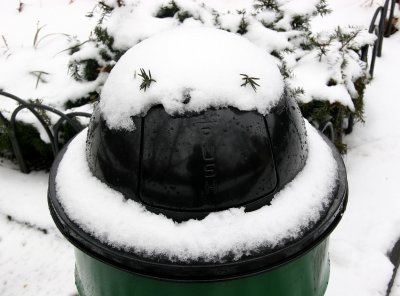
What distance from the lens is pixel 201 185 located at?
1.48 m

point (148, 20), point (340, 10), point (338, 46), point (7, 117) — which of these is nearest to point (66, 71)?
point (7, 117)

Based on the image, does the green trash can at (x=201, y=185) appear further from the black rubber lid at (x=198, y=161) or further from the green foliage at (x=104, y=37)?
the green foliage at (x=104, y=37)

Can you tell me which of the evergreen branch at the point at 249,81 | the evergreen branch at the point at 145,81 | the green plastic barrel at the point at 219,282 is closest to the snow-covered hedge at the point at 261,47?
the green plastic barrel at the point at 219,282

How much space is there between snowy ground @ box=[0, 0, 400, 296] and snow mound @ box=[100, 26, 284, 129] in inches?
72.0

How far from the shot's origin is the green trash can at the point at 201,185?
57.9 inches

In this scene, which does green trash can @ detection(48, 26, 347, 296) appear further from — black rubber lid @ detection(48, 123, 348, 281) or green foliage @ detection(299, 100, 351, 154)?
green foliage @ detection(299, 100, 351, 154)

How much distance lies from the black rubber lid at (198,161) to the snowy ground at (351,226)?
5.62 feet

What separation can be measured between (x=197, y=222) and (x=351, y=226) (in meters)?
2.17

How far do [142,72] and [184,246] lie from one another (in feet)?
1.90

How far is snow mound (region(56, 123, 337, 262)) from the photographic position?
1473mm

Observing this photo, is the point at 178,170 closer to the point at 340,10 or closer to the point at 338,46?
the point at 338,46

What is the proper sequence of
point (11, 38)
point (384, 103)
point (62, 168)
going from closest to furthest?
point (62, 168) < point (384, 103) < point (11, 38)

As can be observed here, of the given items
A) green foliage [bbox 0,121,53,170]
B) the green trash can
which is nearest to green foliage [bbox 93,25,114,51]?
green foliage [bbox 0,121,53,170]

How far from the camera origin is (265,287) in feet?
5.31
